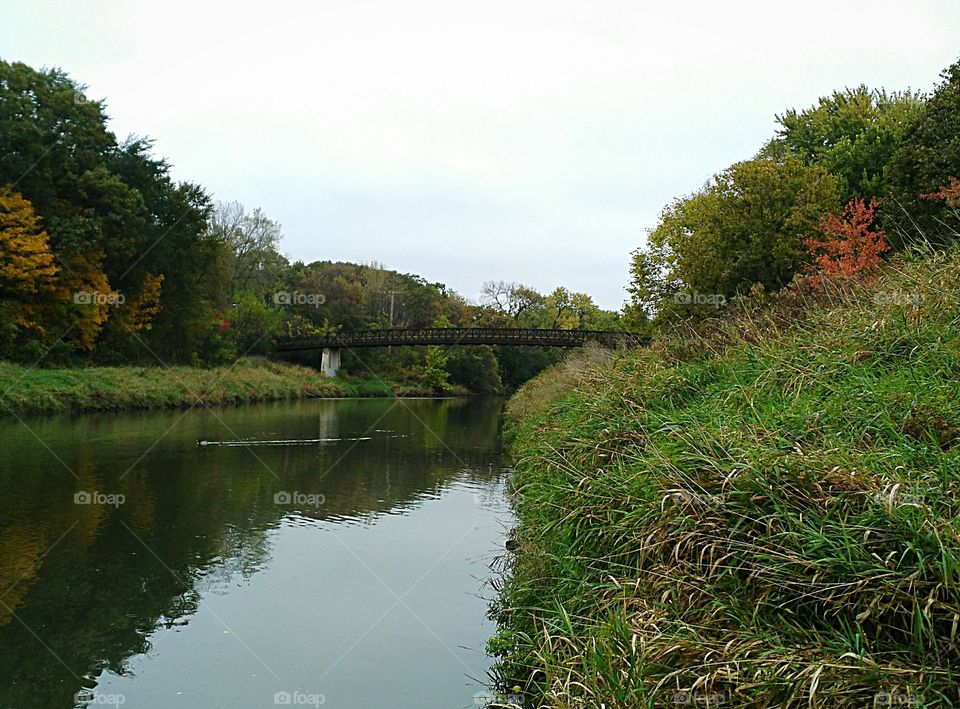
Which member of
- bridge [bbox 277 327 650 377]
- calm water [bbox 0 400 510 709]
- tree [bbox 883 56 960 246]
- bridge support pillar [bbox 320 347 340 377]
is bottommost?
calm water [bbox 0 400 510 709]

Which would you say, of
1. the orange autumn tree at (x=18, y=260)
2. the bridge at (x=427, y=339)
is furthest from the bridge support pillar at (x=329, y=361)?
the orange autumn tree at (x=18, y=260)

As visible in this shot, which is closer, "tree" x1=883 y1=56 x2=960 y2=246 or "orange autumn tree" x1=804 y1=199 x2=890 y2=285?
"orange autumn tree" x1=804 y1=199 x2=890 y2=285

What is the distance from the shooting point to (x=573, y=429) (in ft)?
Answer: 27.6

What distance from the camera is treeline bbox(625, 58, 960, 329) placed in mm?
20562

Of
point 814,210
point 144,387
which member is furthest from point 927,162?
point 144,387

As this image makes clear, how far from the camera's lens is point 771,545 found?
4.28 m

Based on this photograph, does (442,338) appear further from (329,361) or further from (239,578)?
(239,578)

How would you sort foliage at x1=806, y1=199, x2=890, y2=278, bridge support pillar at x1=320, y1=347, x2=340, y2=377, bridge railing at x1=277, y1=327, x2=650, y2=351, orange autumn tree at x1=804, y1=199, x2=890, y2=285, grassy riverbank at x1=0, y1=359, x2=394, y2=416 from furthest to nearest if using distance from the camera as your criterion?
bridge support pillar at x1=320, y1=347, x2=340, y2=377 < bridge railing at x1=277, y1=327, x2=650, y2=351 < grassy riverbank at x1=0, y1=359, x2=394, y2=416 < foliage at x1=806, y1=199, x2=890, y2=278 < orange autumn tree at x1=804, y1=199, x2=890, y2=285

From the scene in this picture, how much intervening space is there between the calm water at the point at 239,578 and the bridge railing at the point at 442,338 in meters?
28.8

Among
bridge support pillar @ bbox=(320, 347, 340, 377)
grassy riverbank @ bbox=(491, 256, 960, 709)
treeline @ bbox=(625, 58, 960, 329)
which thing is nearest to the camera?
grassy riverbank @ bbox=(491, 256, 960, 709)

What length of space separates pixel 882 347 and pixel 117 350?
33305 mm

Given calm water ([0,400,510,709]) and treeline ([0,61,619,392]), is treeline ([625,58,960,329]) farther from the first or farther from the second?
treeline ([0,61,619,392])

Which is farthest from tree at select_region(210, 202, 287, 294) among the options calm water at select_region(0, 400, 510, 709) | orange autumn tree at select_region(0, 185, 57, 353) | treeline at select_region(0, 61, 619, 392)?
calm water at select_region(0, 400, 510, 709)

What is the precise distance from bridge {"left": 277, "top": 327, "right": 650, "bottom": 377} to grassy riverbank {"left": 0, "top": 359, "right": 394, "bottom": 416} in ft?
13.2
